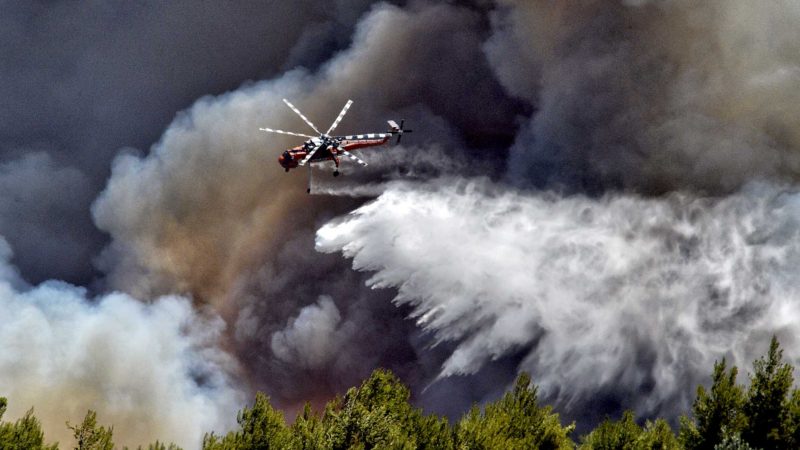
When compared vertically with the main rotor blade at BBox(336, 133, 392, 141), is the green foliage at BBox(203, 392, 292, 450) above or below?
below

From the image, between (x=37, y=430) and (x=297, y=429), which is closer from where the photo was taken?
(x=37, y=430)

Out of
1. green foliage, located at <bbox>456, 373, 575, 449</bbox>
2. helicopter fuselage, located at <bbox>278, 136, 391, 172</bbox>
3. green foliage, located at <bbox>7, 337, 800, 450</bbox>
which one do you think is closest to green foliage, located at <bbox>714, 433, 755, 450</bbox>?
green foliage, located at <bbox>7, 337, 800, 450</bbox>

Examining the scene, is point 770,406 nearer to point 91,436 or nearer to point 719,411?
point 719,411

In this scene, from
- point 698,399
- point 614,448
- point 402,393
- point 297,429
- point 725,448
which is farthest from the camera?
point 402,393

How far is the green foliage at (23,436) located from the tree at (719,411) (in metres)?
65.0

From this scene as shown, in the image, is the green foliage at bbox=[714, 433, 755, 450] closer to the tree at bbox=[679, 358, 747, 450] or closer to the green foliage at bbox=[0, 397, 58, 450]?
the tree at bbox=[679, 358, 747, 450]

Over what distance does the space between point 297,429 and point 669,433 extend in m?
41.4

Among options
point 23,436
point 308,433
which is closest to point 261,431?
point 308,433

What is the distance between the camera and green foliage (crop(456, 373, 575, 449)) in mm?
78188

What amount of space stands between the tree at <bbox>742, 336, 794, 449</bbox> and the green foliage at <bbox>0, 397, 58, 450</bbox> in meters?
69.4

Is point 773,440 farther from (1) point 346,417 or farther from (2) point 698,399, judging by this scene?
(1) point 346,417

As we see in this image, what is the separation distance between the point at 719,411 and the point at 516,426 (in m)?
24.2

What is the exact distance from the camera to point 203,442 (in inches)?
2844

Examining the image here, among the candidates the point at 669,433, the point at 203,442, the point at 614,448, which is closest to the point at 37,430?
the point at 203,442
